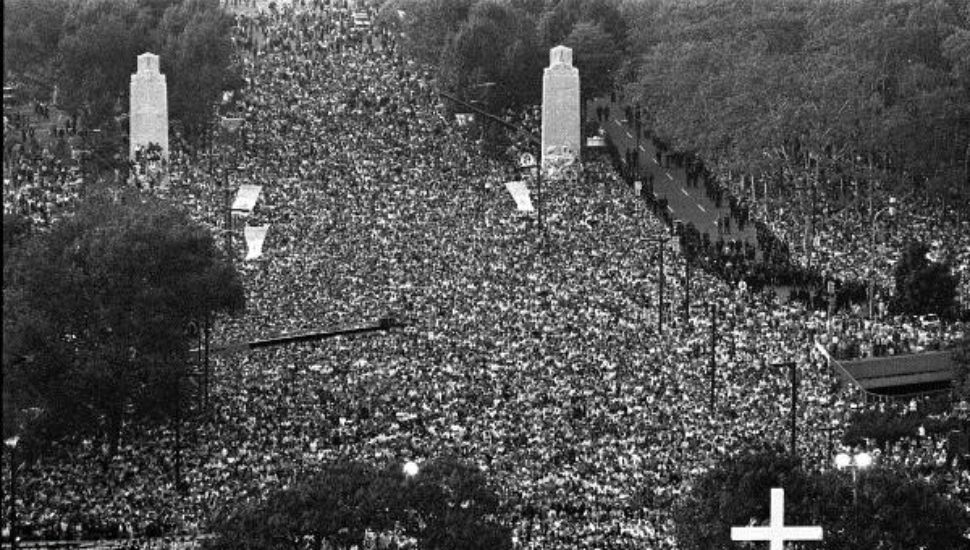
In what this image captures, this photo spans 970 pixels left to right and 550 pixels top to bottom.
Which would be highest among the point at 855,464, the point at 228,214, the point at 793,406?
the point at 228,214

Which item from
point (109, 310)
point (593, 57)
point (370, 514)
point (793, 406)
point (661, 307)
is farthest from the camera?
point (593, 57)

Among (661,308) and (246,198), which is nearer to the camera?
(661,308)

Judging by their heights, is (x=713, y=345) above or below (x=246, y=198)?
below

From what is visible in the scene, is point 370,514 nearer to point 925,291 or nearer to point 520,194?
point 925,291

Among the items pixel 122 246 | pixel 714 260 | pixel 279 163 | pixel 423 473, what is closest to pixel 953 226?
pixel 714 260

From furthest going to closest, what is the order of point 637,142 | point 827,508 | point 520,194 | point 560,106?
point 637,142
point 560,106
point 520,194
point 827,508

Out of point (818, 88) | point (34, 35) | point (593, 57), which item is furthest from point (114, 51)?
point (818, 88)

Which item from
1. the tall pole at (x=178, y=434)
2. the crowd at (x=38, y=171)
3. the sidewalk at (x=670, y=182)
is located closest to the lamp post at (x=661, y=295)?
the sidewalk at (x=670, y=182)
